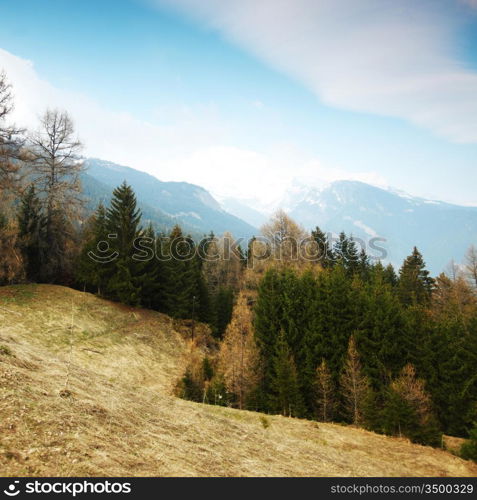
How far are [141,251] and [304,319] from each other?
76.1ft

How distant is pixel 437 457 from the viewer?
17.3 meters

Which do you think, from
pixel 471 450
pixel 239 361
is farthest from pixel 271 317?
pixel 471 450

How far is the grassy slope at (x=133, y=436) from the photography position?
6.46 meters

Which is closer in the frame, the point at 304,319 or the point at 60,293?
the point at 60,293

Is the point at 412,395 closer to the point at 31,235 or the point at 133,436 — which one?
the point at 133,436

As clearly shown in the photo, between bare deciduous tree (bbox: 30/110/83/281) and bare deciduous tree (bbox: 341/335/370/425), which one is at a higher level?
bare deciduous tree (bbox: 30/110/83/281)

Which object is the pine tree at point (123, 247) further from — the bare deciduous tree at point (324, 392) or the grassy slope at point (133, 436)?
the bare deciduous tree at point (324, 392)

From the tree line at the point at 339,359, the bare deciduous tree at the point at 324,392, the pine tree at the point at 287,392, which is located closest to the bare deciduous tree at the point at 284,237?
the tree line at the point at 339,359

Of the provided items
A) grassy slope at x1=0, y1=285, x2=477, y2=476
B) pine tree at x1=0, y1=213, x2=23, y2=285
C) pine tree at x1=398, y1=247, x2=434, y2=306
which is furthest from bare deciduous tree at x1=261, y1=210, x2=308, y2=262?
pine tree at x1=0, y1=213, x2=23, y2=285

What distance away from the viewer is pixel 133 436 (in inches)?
326

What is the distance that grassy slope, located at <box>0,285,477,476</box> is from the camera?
6465 millimetres

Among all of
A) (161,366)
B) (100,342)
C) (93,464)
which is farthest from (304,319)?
(93,464)

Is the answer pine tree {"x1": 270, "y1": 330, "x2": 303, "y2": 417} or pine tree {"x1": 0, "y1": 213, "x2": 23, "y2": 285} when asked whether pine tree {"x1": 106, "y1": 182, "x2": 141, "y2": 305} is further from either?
pine tree {"x1": 270, "y1": 330, "x2": 303, "y2": 417}

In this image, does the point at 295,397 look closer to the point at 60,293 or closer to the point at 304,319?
the point at 304,319
